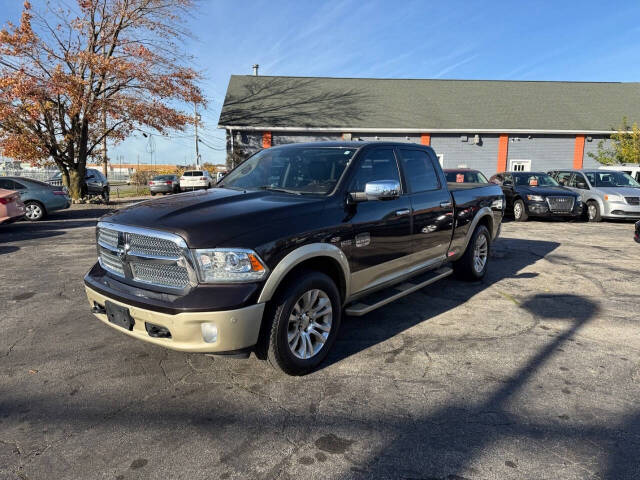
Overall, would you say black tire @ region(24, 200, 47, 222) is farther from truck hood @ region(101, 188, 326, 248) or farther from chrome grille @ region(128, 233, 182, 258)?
chrome grille @ region(128, 233, 182, 258)

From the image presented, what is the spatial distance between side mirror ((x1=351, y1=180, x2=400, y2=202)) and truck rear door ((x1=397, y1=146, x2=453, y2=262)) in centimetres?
93

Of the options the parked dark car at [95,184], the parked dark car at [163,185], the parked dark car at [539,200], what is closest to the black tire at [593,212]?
the parked dark car at [539,200]

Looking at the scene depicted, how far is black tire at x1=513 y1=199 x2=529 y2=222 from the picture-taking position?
12852mm

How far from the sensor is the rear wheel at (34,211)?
41.9ft

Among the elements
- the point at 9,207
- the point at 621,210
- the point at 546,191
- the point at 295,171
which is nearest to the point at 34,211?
the point at 9,207

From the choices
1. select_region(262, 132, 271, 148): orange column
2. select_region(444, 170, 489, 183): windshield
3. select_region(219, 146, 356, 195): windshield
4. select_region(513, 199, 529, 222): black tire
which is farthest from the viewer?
select_region(262, 132, 271, 148): orange column

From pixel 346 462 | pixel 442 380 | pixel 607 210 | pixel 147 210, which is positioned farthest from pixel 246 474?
pixel 607 210

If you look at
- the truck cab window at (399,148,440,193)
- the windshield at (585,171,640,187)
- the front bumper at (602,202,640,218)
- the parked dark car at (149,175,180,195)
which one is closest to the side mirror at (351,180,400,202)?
the truck cab window at (399,148,440,193)

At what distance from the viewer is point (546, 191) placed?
12711 millimetres

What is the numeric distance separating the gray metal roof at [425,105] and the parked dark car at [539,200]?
35.7ft

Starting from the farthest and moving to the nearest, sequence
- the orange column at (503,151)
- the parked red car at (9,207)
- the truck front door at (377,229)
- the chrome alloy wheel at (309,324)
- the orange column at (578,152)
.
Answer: the orange column at (578,152)
the orange column at (503,151)
the parked red car at (9,207)
the truck front door at (377,229)
the chrome alloy wheel at (309,324)

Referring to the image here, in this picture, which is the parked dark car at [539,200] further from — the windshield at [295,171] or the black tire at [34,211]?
the black tire at [34,211]

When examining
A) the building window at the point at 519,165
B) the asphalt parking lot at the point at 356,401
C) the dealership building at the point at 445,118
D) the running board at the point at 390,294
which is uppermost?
the dealership building at the point at 445,118

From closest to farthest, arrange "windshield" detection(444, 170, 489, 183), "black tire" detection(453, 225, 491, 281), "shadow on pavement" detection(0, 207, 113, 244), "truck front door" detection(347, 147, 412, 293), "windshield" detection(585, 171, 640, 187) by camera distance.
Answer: "truck front door" detection(347, 147, 412, 293)
"black tire" detection(453, 225, 491, 281)
"shadow on pavement" detection(0, 207, 113, 244)
"windshield" detection(444, 170, 489, 183)
"windshield" detection(585, 171, 640, 187)
